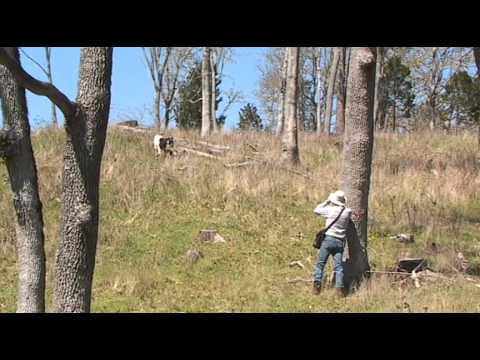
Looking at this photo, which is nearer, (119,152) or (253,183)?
(253,183)

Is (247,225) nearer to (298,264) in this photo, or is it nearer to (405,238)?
(298,264)

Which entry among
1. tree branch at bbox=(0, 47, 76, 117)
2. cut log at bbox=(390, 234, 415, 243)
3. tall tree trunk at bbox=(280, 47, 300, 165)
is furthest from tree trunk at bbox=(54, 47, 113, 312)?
tall tree trunk at bbox=(280, 47, 300, 165)

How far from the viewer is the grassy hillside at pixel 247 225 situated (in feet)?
27.6

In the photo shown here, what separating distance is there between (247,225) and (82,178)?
8.04 meters

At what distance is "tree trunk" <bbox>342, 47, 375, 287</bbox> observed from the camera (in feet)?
29.5

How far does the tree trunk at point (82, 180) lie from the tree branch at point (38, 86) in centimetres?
11

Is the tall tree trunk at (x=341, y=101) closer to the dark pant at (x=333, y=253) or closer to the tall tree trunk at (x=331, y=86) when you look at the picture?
the tall tree trunk at (x=331, y=86)

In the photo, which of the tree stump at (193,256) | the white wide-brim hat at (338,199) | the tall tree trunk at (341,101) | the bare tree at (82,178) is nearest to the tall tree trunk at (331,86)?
the tall tree trunk at (341,101)

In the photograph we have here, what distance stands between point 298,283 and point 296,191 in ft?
16.4

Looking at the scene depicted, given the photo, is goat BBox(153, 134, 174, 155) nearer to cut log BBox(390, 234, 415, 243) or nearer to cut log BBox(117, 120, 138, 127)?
→ cut log BBox(117, 120, 138, 127)

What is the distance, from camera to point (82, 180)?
14.1ft
